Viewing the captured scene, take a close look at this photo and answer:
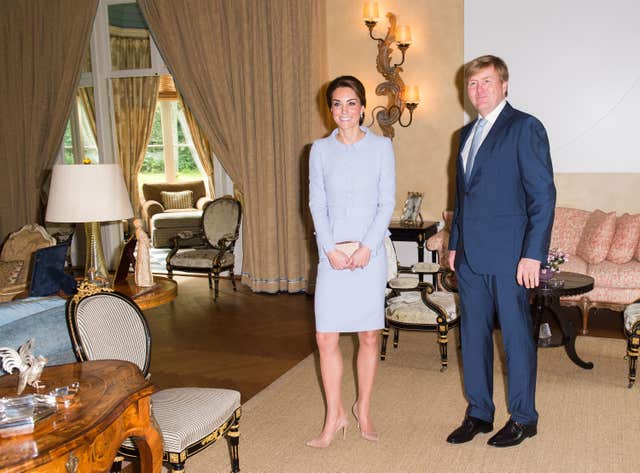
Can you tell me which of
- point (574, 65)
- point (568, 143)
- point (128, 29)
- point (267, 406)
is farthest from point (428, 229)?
point (128, 29)

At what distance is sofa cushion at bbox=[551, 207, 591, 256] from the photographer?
5.61m

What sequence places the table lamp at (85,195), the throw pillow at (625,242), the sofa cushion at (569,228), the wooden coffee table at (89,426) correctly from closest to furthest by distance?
the wooden coffee table at (89,426) < the table lamp at (85,195) < the throw pillow at (625,242) < the sofa cushion at (569,228)

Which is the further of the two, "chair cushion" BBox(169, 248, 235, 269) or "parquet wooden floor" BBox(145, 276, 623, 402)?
"chair cushion" BBox(169, 248, 235, 269)

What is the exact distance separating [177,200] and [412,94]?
472 centimetres

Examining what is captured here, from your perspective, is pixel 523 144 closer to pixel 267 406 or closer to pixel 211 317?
pixel 267 406

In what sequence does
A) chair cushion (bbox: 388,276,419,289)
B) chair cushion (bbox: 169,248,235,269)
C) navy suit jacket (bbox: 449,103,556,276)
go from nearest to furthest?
navy suit jacket (bbox: 449,103,556,276) → chair cushion (bbox: 388,276,419,289) → chair cushion (bbox: 169,248,235,269)

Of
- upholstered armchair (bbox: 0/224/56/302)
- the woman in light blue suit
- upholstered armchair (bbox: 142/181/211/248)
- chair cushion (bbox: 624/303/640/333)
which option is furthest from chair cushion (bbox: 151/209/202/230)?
the woman in light blue suit

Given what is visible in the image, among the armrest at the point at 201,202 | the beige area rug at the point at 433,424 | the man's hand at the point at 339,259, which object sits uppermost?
the armrest at the point at 201,202

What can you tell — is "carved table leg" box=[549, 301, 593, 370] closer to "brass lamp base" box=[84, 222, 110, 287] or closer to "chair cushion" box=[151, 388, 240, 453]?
"chair cushion" box=[151, 388, 240, 453]

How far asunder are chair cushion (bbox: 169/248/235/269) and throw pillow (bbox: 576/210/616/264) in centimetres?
321

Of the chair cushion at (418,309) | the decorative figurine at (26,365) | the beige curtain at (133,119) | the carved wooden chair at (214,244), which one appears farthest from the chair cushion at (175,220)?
the decorative figurine at (26,365)

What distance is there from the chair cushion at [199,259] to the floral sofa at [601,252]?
2063 millimetres

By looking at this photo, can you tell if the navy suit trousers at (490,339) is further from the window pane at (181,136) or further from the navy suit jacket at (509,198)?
the window pane at (181,136)

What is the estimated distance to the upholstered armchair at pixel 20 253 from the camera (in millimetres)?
5090
